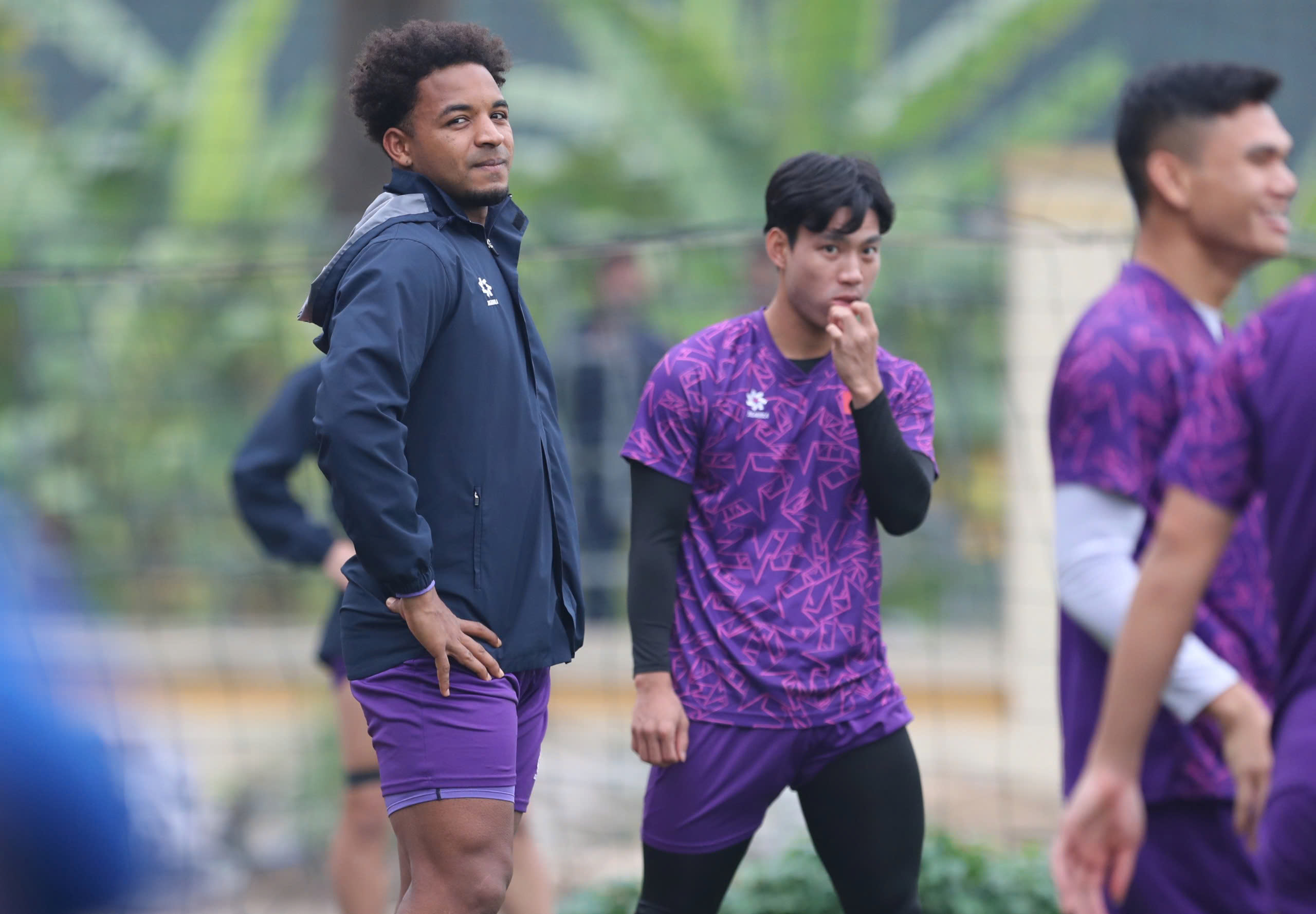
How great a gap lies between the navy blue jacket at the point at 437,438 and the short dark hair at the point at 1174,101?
1213 millimetres

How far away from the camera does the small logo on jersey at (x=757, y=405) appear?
12.2 ft

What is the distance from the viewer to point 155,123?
41.2 feet

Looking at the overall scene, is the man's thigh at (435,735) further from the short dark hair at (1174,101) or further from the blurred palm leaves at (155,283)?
the blurred palm leaves at (155,283)

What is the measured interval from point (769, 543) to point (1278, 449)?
1.49m

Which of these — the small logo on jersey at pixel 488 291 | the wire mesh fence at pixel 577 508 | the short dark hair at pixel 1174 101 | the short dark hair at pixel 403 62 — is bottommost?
the wire mesh fence at pixel 577 508

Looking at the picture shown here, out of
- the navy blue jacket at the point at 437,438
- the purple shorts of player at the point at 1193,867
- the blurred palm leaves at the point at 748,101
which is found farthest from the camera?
the blurred palm leaves at the point at 748,101

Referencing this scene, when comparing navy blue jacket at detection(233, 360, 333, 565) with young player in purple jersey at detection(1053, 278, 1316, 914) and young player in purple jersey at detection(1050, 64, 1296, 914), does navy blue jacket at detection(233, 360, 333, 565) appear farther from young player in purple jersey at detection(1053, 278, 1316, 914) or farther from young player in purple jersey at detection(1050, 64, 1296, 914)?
young player in purple jersey at detection(1053, 278, 1316, 914)

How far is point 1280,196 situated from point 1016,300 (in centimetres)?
519

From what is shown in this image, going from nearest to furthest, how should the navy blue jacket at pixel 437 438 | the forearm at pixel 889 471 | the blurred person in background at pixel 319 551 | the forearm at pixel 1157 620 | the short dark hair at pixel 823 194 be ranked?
1. the forearm at pixel 1157 620
2. the navy blue jacket at pixel 437 438
3. the forearm at pixel 889 471
4. the short dark hair at pixel 823 194
5. the blurred person in background at pixel 319 551

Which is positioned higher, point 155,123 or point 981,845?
point 155,123

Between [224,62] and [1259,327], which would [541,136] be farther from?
[1259,327]

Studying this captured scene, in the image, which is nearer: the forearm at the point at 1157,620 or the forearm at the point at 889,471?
the forearm at the point at 1157,620

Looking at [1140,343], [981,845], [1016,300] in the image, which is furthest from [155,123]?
[1140,343]

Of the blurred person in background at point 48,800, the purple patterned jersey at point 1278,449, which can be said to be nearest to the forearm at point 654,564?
the blurred person in background at point 48,800
